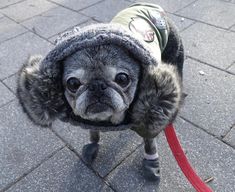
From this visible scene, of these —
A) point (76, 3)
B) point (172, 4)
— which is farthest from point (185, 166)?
point (76, 3)

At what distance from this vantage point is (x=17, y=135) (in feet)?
7.36

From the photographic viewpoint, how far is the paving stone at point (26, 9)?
3677 mm

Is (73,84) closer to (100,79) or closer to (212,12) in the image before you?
(100,79)

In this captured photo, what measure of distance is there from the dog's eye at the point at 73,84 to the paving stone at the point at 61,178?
723mm

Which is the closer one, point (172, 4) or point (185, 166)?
point (185, 166)

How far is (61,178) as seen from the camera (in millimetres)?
1940

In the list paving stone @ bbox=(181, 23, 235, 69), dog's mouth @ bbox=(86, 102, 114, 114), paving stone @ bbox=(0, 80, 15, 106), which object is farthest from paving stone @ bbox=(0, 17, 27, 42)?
dog's mouth @ bbox=(86, 102, 114, 114)

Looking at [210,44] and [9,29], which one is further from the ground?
[210,44]

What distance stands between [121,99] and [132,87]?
3.0 inches

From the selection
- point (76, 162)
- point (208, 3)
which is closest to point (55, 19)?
point (208, 3)

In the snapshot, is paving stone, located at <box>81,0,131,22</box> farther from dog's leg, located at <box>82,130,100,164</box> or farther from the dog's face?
the dog's face

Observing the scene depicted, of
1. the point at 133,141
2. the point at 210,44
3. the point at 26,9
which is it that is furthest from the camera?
the point at 26,9

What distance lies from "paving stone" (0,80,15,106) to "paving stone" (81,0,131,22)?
1.29m

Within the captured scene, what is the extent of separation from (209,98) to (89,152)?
0.97 m
